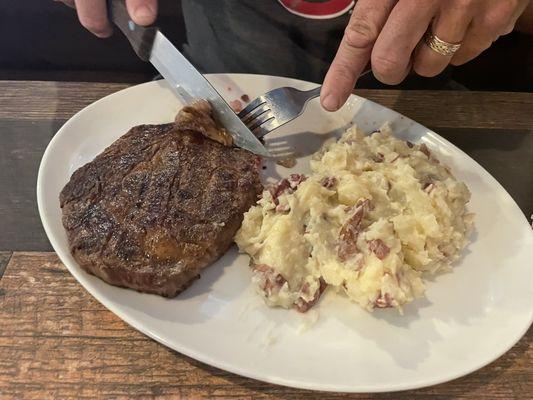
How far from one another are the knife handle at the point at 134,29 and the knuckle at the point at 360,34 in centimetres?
72

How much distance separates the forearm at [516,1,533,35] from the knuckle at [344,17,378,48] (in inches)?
57.8

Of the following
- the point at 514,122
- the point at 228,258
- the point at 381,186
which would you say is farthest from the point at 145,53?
the point at 514,122

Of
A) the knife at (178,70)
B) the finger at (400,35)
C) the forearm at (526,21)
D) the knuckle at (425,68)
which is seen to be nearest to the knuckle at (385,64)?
the finger at (400,35)

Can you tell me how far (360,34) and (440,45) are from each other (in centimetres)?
25

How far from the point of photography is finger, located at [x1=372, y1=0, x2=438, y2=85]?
5.58 feet

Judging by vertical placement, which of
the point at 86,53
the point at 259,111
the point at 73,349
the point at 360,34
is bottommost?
the point at 86,53

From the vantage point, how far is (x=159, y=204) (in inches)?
70.2

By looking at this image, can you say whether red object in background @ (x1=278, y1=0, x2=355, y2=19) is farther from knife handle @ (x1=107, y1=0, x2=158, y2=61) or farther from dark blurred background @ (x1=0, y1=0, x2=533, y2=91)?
dark blurred background @ (x1=0, y1=0, x2=533, y2=91)

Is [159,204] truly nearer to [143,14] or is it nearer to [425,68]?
[143,14]

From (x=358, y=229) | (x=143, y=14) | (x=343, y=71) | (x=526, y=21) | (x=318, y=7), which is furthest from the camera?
(x=526, y=21)

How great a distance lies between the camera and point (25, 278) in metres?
1.82

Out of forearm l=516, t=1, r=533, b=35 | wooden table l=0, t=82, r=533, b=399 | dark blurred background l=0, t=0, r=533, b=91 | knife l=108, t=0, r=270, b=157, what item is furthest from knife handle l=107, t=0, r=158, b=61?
forearm l=516, t=1, r=533, b=35

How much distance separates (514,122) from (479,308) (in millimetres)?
1166

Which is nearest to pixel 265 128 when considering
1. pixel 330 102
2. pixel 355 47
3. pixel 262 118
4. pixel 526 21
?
pixel 262 118
